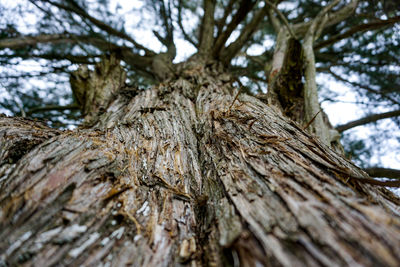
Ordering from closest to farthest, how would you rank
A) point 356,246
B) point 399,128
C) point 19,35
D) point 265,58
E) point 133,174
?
1. point 356,246
2. point 133,174
3. point 19,35
4. point 399,128
5. point 265,58

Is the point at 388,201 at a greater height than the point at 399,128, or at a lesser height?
lesser

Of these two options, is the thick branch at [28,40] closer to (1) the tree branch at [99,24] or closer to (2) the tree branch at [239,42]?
(1) the tree branch at [99,24]

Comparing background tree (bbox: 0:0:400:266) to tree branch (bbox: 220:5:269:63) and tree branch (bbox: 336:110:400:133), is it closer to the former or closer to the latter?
tree branch (bbox: 336:110:400:133)

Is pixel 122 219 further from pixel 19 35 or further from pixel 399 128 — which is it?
pixel 399 128

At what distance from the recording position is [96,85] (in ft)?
6.66

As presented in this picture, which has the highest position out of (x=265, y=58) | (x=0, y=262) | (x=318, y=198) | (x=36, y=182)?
(x=265, y=58)

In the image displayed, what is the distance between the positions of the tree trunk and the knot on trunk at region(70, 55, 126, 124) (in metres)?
0.75

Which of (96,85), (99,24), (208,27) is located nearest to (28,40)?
(99,24)

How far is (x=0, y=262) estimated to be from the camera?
501 mm

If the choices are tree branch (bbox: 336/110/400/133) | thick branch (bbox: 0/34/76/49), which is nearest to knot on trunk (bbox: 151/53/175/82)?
thick branch (bbox: 0/34/76/49)

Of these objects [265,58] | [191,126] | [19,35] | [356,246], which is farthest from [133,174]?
[265,58]

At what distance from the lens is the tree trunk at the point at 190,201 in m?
0.49

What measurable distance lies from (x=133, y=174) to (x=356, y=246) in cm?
80

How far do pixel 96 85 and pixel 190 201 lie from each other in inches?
69.4
